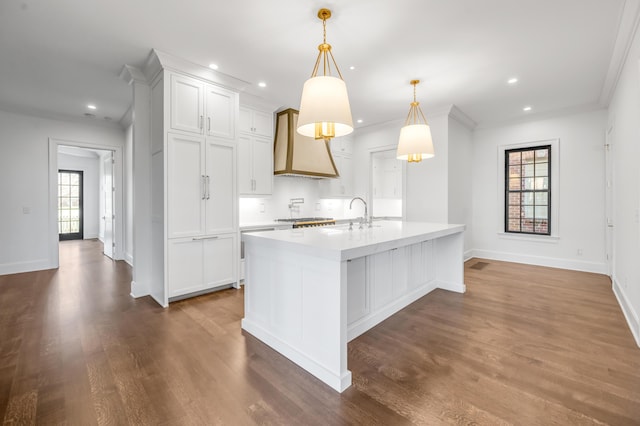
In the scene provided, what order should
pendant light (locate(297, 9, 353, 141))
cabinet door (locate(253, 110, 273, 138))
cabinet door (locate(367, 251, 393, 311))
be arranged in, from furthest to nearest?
1. cabinet door (locate(253, 110, 273, 138))
2. cabinet door (locate(367, 251, 393, 311))
3. pendant light (locate(297, 9, 353, 141))

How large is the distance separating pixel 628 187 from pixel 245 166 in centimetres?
A: 448

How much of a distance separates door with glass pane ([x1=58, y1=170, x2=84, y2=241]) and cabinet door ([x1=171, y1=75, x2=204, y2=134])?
25.1 feet

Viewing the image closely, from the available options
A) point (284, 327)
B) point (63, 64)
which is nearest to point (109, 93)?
point (63, 64)

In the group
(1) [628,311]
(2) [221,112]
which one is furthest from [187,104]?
(1) [628,311]

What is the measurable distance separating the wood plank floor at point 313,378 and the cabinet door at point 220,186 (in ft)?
3.17

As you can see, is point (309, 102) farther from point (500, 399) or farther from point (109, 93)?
point (109, 93)

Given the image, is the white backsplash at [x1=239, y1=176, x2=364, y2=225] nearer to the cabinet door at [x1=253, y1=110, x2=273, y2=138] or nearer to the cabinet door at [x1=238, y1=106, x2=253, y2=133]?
the cabinet door at [x1=253, y1=110, x2=273, y2=138]

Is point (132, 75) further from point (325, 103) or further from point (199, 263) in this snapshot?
point (325, 103)

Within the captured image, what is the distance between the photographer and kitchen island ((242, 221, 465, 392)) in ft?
6.04

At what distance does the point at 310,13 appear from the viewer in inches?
98.3

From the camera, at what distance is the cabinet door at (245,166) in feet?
14.4

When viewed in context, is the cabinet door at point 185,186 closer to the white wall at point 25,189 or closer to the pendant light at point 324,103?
the pendant light at point 324,103

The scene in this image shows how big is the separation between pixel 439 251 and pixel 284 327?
2.52 meters

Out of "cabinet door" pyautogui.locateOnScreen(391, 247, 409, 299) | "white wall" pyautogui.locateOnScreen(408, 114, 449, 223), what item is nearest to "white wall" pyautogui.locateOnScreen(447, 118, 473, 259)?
"white wall" pyautogui.locateOnScreen(408, 114, 449, 223)
